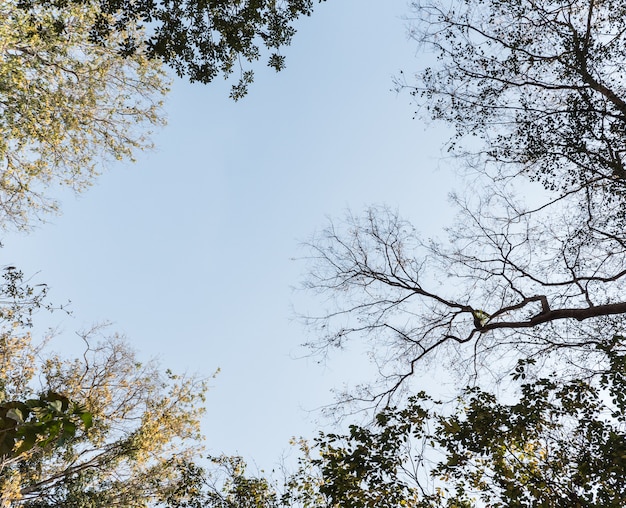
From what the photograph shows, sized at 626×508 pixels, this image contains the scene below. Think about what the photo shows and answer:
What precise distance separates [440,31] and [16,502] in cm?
1585

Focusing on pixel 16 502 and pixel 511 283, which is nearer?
pixel 511 283

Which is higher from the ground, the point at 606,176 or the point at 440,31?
the point at 440,31

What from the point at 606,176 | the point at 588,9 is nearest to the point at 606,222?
the point at 606,176

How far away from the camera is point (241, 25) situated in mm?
7184

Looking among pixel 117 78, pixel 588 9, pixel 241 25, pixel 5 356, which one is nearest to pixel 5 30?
pixel 117 78

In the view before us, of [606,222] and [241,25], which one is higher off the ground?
[241,25]

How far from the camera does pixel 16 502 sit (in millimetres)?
11750

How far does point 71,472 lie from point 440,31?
16.5 m

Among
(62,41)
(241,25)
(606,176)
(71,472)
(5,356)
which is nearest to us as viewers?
(241,25)

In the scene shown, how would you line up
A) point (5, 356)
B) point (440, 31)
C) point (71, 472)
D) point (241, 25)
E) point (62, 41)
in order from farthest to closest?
point (71, 472) → point (5, 356) → point (62, 41) → point (440, 31) → point (241, 25)

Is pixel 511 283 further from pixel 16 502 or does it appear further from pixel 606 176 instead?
pixel 16 502

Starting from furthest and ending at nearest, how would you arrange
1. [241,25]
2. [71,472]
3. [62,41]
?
[71,472] < [62,41] < [241,25]

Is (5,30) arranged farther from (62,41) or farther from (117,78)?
(117,78)

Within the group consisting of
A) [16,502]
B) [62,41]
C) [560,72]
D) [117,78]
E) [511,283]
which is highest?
[117,78]
